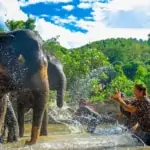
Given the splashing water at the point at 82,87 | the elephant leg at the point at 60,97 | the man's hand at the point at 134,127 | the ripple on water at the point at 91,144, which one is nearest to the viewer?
the ripple on water at the point at 91,144

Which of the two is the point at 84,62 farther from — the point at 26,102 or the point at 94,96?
the point at 26,102

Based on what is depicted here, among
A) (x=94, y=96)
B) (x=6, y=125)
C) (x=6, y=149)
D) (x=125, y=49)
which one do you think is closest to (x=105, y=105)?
(x=94, y=96)

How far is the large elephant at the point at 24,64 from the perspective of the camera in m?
5.94

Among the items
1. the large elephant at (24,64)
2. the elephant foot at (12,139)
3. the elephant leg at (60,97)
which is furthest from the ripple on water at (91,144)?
the large elephant at (24,64)

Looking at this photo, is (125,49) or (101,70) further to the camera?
(125,49)

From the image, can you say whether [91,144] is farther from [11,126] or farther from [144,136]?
[11,126]

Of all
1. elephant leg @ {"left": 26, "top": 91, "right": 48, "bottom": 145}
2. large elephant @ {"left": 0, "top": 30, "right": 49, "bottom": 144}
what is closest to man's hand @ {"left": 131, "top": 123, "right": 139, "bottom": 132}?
elephant leg @ {"left": 26, "top": 91, "right": 48, "bottom": 145}

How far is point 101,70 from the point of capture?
3775cm

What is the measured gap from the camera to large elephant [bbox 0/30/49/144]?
19.5ft

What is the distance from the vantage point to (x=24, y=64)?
5922mm

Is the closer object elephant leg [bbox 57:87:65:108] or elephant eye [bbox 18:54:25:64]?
elephant eye [bbox 18:54:25:64]

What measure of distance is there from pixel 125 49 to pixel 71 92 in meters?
82.8

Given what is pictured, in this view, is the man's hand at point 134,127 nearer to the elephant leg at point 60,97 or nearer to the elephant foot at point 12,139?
the elephant leg at point 60,97

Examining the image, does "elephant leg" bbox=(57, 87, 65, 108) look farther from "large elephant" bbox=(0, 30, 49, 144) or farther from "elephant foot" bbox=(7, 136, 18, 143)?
"large elephant" bbox=(0, 30, 49, 144)
